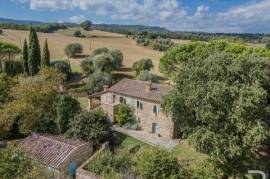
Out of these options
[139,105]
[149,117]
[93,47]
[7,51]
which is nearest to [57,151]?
[149,117]

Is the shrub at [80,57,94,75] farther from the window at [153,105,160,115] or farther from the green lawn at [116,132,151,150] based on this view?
the green lawn at [116,132,151,150]

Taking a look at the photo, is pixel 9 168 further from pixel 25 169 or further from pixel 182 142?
pixel 182 142

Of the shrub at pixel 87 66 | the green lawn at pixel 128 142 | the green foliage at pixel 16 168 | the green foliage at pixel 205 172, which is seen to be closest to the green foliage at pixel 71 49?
the shrub at pixel 87 66

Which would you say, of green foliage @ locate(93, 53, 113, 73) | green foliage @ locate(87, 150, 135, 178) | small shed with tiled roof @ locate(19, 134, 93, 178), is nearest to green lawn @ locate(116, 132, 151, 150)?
small shed with tiled roof @ locate(19, 134, 93, 178)

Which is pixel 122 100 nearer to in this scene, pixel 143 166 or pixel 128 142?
pixel 128 142

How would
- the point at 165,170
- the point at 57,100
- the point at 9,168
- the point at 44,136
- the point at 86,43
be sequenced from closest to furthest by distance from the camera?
1. the point at 9,168
2. the point at 165,170
3. the point at 44,136
4. the point at 57,100
5. the point at 86,43

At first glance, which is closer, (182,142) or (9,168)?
(9,168)

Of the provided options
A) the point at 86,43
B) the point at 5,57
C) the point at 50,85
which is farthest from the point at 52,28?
the point at 50,85
